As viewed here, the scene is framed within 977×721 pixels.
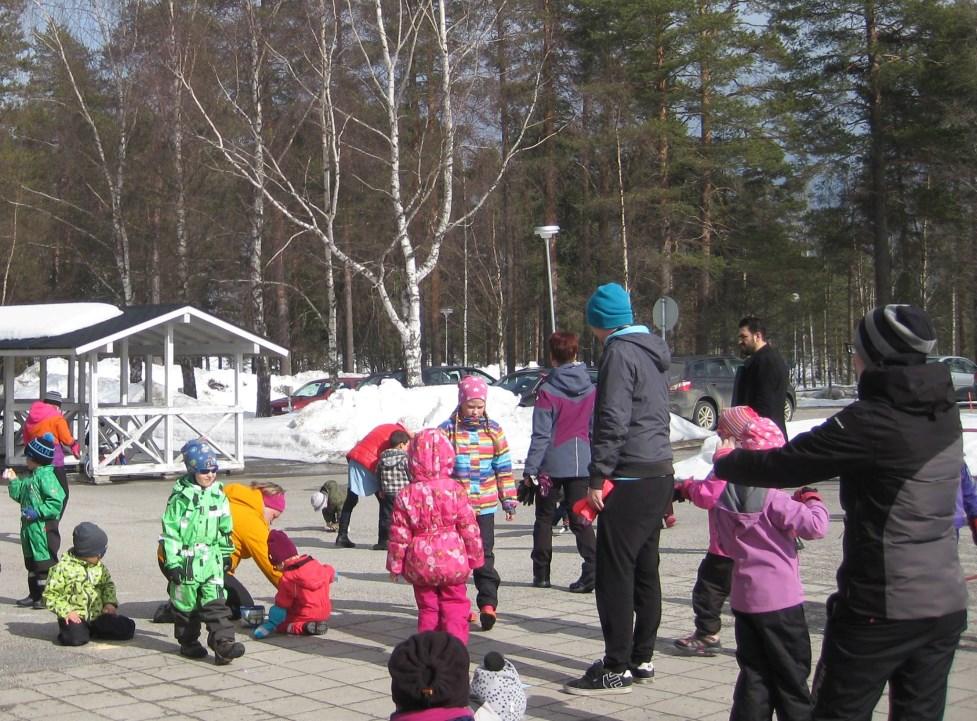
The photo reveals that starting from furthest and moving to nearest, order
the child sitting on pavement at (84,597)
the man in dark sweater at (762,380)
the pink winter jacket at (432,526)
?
the man in dark sweater at (762,380)
the child sitting on pavement at (84,597)
the pink winter jacket at (432,526)

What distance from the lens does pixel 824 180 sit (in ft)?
145

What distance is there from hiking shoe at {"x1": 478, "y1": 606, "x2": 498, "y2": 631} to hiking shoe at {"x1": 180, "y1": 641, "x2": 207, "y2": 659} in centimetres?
164

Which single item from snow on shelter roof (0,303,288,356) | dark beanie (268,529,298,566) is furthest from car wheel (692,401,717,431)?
dark beanie (268,529,298,566)

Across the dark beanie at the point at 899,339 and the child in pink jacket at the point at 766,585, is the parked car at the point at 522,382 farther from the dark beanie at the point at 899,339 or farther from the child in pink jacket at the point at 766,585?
the dark beanie at the point at 899,339

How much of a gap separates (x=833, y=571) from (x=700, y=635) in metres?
2.96

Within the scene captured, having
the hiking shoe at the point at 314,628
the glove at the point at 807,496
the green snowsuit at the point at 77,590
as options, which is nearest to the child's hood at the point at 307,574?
the hiking shoe at the point at 314,628

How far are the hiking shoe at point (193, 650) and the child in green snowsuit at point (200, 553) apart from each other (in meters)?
0.10

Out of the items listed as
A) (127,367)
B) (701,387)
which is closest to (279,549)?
(127,367)

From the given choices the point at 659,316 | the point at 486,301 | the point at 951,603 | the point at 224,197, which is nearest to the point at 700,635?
the point at 951,603

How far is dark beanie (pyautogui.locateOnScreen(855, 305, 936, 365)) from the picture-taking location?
3658 mm

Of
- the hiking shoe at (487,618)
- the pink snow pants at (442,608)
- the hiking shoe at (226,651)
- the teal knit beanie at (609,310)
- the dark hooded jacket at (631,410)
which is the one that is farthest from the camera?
the hiking shoe at (487,618)

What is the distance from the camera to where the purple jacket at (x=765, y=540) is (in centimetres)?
485

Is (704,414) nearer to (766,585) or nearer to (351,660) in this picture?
(351,660)

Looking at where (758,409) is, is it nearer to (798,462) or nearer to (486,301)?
(798,462)
